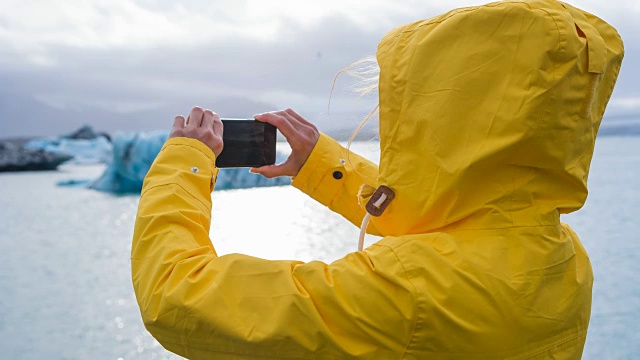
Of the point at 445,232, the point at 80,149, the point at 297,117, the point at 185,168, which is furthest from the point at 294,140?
the point at 80,149

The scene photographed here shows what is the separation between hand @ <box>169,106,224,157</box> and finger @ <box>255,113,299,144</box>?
0.12 meters

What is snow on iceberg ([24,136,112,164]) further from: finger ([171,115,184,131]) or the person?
the person

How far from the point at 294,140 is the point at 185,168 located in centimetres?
33

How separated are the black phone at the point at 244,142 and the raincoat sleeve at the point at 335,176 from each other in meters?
0.12

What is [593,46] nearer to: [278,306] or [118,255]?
[278,306]

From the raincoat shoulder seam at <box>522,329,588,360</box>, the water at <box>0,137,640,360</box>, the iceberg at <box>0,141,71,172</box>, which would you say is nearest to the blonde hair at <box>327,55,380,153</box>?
the water at <box>0,137,640,360</box>

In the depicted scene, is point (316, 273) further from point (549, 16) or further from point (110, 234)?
point (110, 234)

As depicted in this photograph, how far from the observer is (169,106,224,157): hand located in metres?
0.91

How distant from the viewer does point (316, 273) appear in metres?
0.73

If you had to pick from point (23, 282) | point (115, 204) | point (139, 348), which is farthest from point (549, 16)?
point (115, 204)

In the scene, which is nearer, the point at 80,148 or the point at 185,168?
the point at 185,168

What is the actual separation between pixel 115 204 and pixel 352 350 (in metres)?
12.1

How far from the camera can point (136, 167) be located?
42.3ft

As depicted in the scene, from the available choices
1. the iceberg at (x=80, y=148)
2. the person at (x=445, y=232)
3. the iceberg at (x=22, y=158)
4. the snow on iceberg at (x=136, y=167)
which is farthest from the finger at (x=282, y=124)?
the iceberg at (x=80, y=148)
